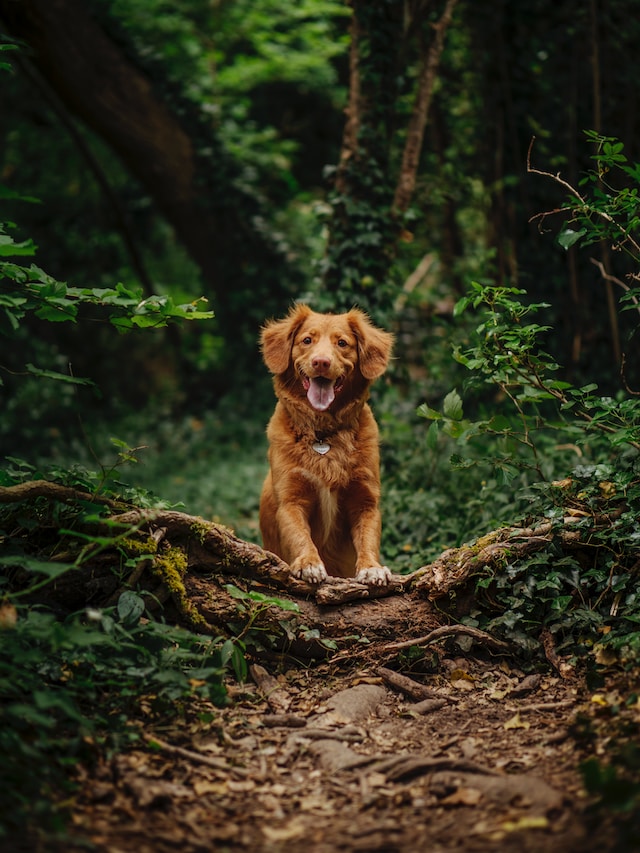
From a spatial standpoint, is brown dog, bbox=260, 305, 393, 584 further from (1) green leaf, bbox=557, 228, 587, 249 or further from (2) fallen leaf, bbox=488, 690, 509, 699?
(1) green leaf, bbox=557, 228, 587, 249

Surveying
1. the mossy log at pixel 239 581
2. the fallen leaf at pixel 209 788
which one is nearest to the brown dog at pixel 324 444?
the mossy log at pixel 239 581

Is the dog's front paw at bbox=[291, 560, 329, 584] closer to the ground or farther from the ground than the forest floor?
farther from the ground

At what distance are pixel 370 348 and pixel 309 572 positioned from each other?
61.8 inches

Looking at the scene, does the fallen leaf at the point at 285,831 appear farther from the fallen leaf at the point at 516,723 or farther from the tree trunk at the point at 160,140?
the tree trunk at the point at 160,140

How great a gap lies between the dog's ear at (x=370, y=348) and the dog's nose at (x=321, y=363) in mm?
354

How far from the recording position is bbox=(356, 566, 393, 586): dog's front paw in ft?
13.6

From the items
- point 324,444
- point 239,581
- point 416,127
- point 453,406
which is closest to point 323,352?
point 324,444

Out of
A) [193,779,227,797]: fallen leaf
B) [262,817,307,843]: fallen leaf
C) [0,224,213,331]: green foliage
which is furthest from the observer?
[0,224,213,331]: green foliage

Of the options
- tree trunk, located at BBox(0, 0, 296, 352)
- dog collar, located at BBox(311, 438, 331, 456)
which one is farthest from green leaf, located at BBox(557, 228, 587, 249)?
tree trunk, located at BBox(0, 0, 296, 352)

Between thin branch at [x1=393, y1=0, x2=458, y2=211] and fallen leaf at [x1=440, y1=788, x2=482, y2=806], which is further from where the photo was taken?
thin branch at [x1=393, y1=0, x2=458, y2=211]

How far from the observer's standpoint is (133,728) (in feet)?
10.1

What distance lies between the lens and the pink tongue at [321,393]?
15.4ft

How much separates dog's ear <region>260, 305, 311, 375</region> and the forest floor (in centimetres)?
189

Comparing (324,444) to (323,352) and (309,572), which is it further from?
(309,572)
